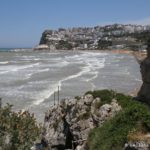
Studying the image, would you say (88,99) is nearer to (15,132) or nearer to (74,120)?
(74,120)

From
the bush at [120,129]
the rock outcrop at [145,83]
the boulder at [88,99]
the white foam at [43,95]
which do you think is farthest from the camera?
the white foam at [43,95]

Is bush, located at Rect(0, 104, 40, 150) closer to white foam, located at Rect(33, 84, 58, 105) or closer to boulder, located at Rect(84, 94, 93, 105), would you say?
boulder, located at Rect(84, 94, 93, 105)

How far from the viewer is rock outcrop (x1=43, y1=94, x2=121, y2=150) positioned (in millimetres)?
21656

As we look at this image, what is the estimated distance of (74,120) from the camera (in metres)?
22.8

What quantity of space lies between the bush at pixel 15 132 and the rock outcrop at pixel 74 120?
6047 mm

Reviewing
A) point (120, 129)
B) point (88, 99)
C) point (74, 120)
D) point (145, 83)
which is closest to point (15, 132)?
point (120, 129)

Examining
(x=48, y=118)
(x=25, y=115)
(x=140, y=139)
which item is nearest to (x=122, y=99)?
(x=48, y=118)

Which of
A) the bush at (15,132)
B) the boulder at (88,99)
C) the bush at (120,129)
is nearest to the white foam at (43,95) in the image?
the boulder at (88,99)

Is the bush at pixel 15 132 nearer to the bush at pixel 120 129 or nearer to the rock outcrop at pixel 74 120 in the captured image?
the bush at pixel 120 129

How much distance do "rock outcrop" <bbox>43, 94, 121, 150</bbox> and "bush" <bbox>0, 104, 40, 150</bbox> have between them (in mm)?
6047

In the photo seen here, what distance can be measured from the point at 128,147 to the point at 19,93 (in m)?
37.8

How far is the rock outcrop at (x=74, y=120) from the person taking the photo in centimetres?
2166

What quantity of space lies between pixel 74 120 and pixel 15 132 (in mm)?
8570

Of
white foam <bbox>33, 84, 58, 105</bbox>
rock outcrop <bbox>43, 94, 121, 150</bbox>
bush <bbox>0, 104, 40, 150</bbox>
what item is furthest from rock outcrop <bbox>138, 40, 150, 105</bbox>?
white foam <bbox>33, 84, 58, 105</bbox>
